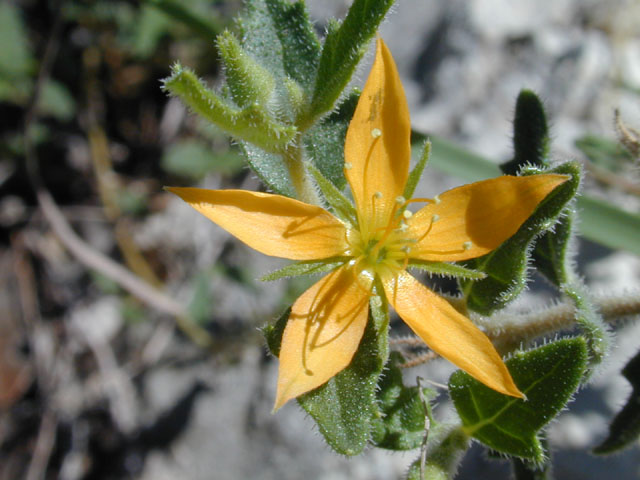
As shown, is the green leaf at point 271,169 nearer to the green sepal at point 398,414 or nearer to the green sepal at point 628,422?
the green sepal at point 398,414

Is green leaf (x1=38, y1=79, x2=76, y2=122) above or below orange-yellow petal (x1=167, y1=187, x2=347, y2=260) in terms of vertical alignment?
below

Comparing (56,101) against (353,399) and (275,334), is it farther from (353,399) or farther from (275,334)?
(353,399)

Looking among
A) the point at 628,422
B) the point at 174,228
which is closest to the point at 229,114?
the point at 628,422

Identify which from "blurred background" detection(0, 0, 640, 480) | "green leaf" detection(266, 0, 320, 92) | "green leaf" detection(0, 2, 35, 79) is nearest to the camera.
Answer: "green leaf" detection(266, 0, 320, 92)

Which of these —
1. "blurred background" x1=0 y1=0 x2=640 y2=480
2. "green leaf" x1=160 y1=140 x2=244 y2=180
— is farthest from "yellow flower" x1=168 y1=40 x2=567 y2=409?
"green leaf" x1=160 y1=140 x2=244 y2=180

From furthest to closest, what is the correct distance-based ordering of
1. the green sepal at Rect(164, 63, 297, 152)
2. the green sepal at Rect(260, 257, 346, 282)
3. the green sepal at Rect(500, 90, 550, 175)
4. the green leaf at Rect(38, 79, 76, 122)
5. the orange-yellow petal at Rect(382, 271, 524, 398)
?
the green leaf at Rect(38, 79, 76, 122), the green sepal at Rect(500, 90, 550, 175), the green sepal at Rect(260, 257, 346, 282), the orange-yellow petal at Rect(382, 271, 524, 398), the green sepal at Rect(164, 63, 297, 152)

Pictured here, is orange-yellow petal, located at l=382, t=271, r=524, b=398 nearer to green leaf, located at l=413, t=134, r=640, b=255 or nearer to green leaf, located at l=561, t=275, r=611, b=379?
green leaf, located at l=561, t=275, r=611, b=379

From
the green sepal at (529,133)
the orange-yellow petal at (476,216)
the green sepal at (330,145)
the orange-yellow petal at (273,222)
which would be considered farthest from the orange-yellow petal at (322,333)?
the green sepal at (529,133)
